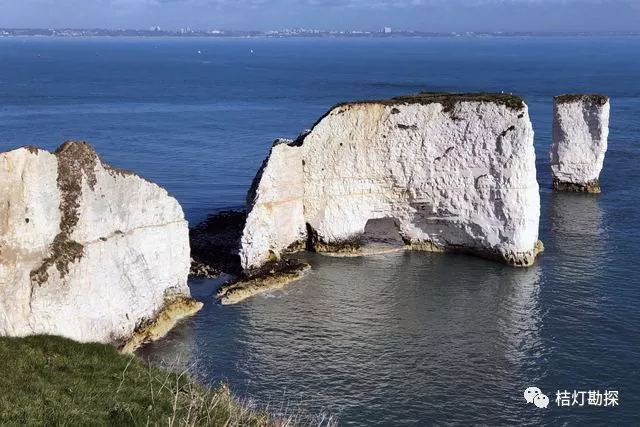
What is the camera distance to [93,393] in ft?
60.4

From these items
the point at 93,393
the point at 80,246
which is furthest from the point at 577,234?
the point at 93,393

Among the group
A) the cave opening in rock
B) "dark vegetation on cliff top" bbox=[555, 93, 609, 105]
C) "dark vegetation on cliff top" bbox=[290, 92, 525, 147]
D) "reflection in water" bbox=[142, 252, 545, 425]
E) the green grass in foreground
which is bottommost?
"reflection in water" bbox=[142, 252, 545, 425]

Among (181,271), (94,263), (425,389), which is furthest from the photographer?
(181,271)

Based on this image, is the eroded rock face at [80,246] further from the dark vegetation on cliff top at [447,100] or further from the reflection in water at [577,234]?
the reflection in water at [577,234]

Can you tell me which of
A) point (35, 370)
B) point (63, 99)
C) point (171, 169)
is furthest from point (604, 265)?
point (63, 99)

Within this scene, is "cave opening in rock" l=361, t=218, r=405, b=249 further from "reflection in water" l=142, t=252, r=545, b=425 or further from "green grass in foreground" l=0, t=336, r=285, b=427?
"green grass in foreground" l=0, t=336, r=285, b=427

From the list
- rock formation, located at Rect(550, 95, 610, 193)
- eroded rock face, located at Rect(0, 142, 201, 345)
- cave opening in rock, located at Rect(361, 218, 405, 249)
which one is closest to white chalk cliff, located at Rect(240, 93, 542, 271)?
cave opening in rock, located at Rect(361, 218, 405, 249)

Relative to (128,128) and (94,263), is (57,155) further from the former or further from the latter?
(128,128)

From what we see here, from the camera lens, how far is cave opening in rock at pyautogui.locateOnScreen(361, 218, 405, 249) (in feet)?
138

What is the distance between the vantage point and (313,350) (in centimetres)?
2866

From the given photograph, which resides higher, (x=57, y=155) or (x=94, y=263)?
(x=57, y=155)

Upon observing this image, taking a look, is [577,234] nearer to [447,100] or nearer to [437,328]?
[447,100]

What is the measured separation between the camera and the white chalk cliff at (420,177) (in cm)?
3906

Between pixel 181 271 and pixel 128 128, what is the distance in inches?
2010
